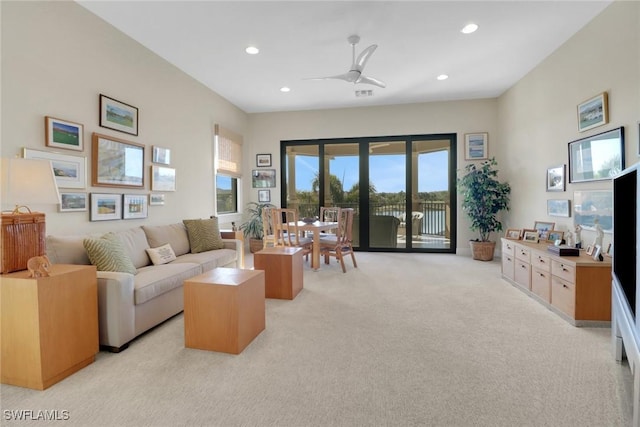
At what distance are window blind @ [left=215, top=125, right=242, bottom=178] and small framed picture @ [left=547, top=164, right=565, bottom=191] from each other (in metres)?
5.16

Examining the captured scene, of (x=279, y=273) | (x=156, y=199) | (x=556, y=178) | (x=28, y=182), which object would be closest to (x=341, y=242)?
(x=279, y=273)

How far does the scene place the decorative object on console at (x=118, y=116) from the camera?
316 centimetres

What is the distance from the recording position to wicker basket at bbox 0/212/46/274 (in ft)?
5.95

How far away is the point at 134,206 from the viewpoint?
3602 mm

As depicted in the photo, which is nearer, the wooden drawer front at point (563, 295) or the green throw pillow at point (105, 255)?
the green throw pillow at point (105, 255)

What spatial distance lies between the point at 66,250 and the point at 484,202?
225 inches

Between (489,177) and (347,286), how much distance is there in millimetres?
3708

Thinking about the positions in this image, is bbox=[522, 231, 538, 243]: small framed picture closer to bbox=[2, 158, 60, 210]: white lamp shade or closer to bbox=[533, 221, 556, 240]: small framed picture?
bbox=[533, 221, 556, 240]: small framed picture

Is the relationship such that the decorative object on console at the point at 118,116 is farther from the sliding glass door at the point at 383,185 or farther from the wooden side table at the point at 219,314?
the sliding glass door at the point at 383,185

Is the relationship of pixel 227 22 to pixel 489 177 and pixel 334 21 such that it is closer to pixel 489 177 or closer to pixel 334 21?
pixel 334 21

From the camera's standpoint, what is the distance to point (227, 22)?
3.20 metres

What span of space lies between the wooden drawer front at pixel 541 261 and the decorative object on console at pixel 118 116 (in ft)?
15.7


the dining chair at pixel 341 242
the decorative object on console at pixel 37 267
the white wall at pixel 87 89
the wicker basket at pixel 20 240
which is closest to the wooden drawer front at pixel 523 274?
the dining chair at pixel 341 242

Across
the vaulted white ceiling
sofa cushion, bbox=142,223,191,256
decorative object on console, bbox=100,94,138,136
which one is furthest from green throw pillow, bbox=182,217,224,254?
the vaulted white ceiling
